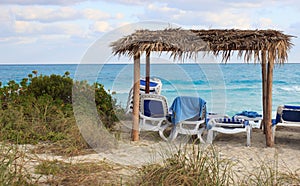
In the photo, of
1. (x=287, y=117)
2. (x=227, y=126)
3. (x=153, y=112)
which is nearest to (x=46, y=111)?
(x=153, y=112)

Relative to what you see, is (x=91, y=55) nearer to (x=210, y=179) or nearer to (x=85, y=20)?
(x=210, y=179)

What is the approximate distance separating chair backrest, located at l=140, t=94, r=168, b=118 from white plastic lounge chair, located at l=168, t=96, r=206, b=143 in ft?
0.69

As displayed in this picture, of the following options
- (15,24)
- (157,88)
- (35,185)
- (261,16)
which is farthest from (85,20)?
(35,185)

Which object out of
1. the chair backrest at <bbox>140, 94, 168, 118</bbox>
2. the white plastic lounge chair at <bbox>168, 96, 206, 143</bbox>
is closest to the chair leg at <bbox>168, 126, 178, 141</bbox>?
the white plastic lounge chair at <bbox>168, 96, 206, 143</bbox>

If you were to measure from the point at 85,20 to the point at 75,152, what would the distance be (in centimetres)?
2434

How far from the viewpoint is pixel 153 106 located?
24.7 ft

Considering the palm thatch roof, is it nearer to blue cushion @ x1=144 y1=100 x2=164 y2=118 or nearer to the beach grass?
blue cushion @ x1=144 y1=100 x2=164 y2=118

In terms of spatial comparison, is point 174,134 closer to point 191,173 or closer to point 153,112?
point 153,112

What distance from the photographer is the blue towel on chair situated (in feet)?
23.6

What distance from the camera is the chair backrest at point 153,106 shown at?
7434mm

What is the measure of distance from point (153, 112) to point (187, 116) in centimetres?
66

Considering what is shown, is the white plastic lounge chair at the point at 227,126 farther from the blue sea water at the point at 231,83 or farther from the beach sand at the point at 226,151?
the blue sea water at the point at 231,83

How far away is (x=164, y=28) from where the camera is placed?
7.25m

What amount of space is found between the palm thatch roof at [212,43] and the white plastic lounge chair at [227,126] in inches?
40.8
